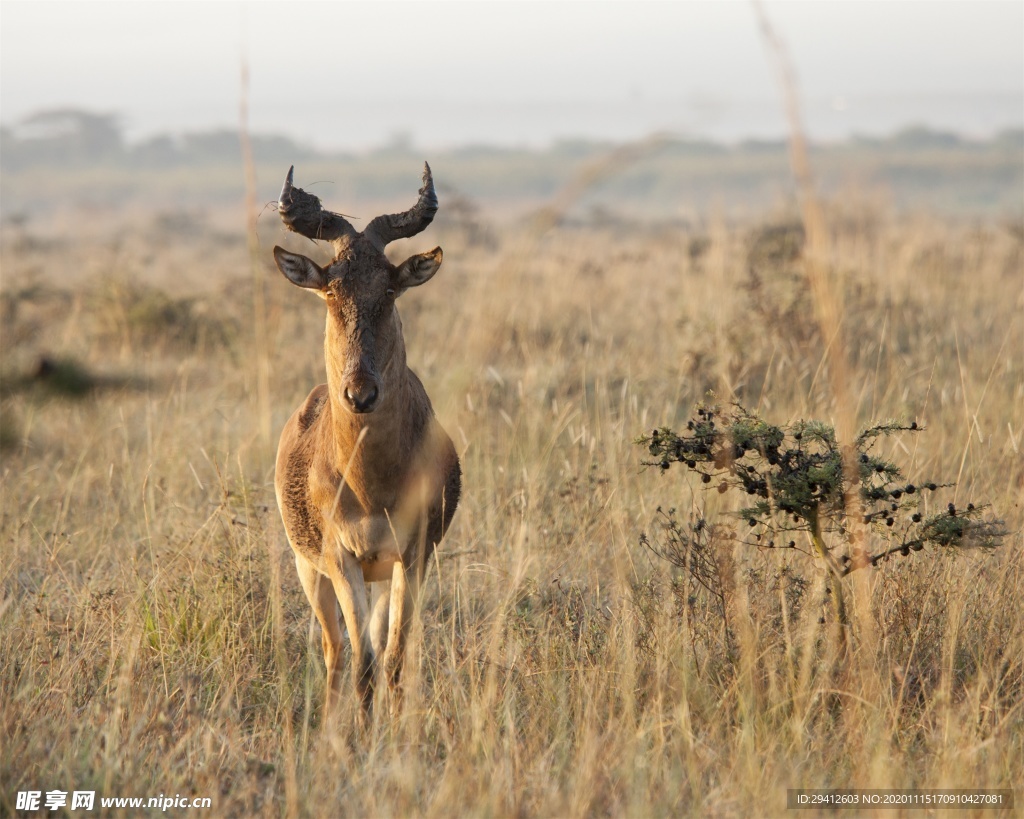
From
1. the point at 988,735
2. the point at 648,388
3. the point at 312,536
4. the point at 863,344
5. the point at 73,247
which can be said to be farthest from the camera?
the point at 73,247

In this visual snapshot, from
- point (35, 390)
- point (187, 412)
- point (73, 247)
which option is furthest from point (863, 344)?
point (73, 247)

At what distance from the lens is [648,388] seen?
395 inches

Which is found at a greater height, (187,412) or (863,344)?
(863,344)

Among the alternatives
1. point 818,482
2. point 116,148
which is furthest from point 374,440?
point 116,148

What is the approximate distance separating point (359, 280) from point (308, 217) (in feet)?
1.49

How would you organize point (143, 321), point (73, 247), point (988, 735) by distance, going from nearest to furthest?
1. point (988, 735)
2. point (143, 321)
3. point (73, 247)

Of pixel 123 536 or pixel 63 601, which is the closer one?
pixel 63 601

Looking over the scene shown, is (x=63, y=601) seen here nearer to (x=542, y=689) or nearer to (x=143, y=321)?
(x=542, y=689)

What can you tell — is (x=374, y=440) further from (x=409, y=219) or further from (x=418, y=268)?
(x=409, y=219)

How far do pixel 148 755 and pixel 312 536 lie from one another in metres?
1.54

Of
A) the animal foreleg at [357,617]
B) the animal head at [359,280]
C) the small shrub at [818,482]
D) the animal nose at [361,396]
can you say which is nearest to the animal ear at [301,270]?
the animal head at [359,280]

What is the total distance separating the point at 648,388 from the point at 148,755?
6.30 meters

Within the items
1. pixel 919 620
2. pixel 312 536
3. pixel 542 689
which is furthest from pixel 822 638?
pixel 312 536

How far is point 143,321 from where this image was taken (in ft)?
43.3
